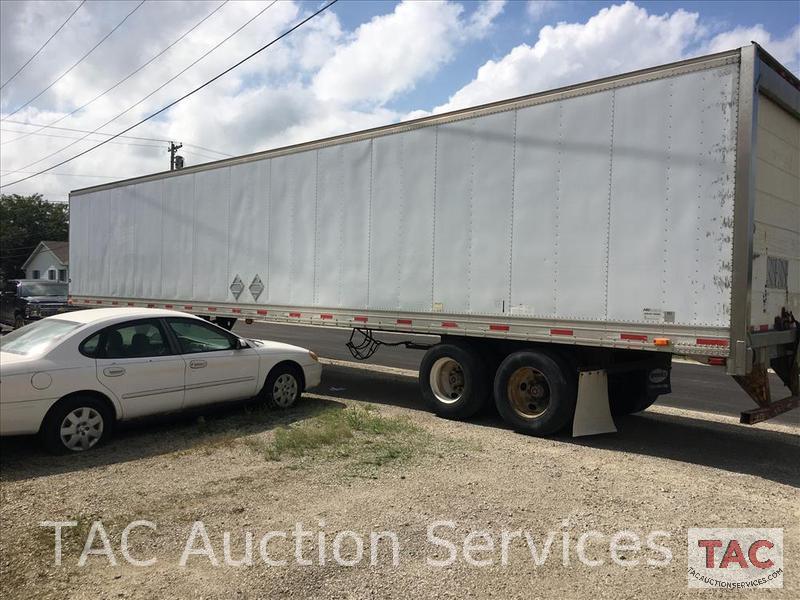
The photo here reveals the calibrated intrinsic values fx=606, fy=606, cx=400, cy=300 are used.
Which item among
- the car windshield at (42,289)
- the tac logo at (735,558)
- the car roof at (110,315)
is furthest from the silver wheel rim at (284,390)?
the car windshield at (42,289)

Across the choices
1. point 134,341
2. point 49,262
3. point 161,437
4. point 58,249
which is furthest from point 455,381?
point 49,262

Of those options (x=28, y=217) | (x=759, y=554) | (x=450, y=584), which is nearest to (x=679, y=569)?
(x=759, y=554)

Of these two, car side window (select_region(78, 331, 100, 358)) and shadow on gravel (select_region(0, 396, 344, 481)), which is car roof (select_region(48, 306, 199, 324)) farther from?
shadow on gravel (select_region(0, 396, 344, 481))

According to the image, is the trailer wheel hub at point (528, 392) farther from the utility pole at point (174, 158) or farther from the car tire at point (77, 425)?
the utility pole at point (174, 158)

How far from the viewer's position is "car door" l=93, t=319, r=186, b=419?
6125 millimetres

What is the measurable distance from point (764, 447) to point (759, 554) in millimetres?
3228

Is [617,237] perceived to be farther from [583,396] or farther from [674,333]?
[583,396]

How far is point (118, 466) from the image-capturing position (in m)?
5.47

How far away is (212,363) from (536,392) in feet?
12.3

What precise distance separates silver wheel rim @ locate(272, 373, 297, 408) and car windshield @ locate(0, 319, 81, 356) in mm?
2428

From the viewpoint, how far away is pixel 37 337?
6.16 metres

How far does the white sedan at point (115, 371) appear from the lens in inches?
218

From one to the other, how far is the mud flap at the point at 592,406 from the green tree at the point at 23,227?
65.4m

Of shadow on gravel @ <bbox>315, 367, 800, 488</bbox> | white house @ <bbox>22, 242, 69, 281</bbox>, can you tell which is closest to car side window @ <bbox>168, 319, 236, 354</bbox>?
shadow on gravel @ <bbox>315, 367, 800, 488</bbox>
